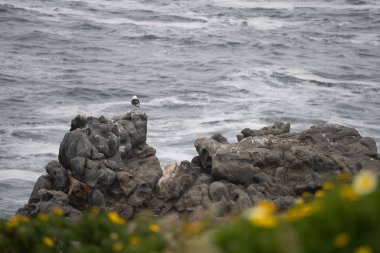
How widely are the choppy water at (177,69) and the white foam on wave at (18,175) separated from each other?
0.07 metres

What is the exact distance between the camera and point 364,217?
5.45 metres

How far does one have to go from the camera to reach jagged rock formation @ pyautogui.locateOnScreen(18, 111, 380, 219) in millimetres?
18297

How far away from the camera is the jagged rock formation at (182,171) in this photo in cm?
1830

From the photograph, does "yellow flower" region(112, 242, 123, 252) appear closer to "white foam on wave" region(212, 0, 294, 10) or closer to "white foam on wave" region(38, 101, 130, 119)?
"white foam on wave" region(38, 101, 130, 119)

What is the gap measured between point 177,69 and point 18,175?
61.1 feet

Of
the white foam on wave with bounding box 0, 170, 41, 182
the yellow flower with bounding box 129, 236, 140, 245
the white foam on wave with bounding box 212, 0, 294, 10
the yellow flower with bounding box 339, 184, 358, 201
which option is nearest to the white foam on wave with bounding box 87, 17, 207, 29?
the white foam on wave with bounding box 212, 0, 294, 10

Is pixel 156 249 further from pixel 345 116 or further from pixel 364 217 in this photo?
pixel 345 116

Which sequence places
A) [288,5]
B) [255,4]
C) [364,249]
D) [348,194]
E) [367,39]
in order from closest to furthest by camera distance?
1. [364,249]
2. [348,194]
3. [367,39]
4. [288,5]
5. [255,4]

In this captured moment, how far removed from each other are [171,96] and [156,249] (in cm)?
3081

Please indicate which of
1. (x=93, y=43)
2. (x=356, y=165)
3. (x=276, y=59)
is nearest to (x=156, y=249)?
(x=356, y=165)

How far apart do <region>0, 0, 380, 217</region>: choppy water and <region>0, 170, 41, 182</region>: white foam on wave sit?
0.21 feet

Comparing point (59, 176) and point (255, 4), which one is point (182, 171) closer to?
point (59, 176)

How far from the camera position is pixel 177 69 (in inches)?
1700

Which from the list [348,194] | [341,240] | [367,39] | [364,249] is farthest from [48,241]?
[367,39]
